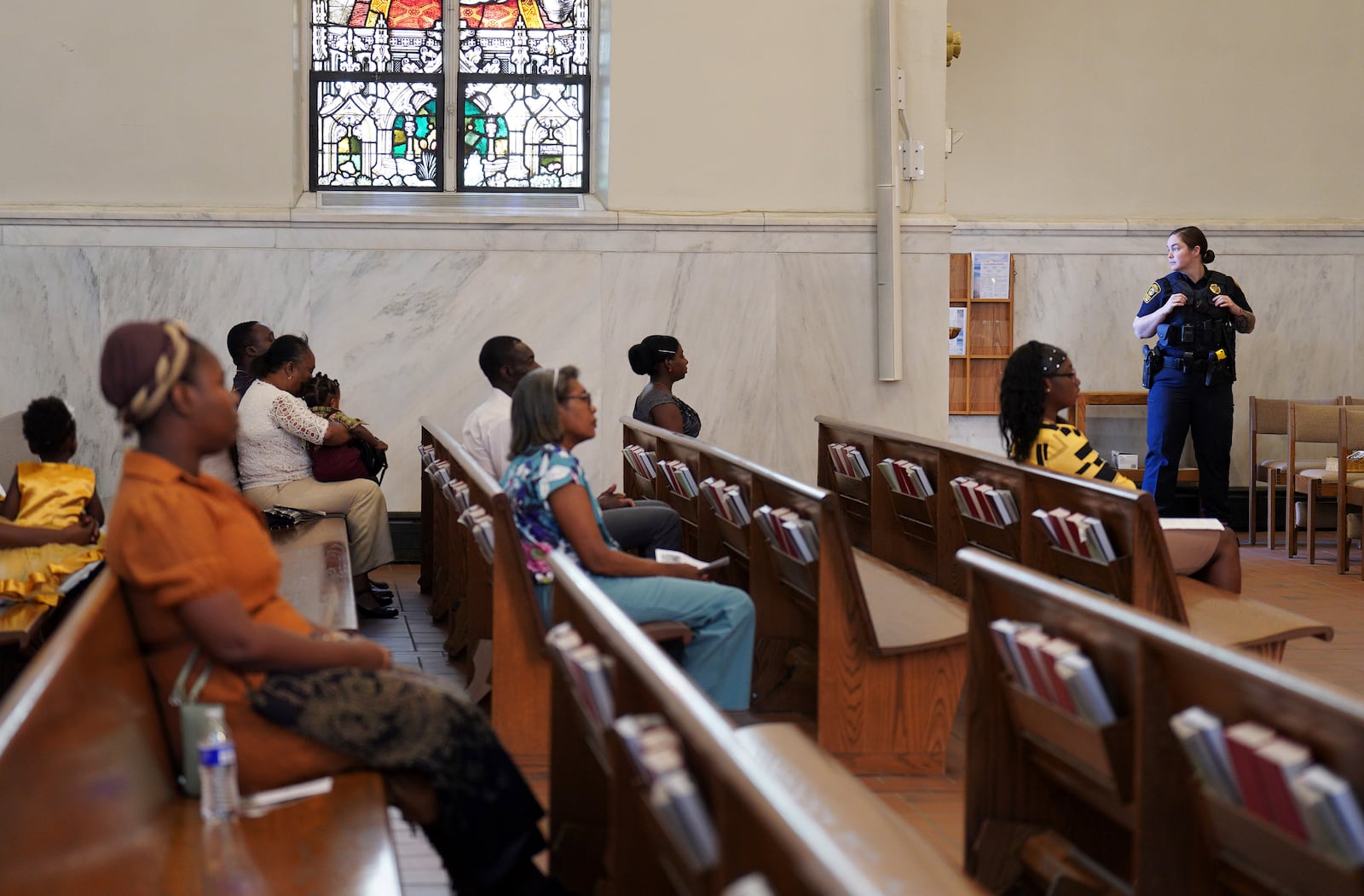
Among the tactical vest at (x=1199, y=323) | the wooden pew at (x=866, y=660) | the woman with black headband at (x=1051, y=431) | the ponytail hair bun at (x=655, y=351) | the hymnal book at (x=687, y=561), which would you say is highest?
the tactical vest at (x=1199, y=323)

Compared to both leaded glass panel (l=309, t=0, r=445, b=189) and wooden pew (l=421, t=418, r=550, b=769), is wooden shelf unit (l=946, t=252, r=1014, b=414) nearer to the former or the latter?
leaded glass panel (l=309, t=0, r=445, b=189)

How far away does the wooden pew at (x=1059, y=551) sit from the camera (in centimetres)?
348

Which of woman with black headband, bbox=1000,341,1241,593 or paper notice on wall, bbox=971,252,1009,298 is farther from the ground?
paper notice on wall, bbox=971,252,1009,298

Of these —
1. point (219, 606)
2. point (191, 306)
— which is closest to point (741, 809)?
point (219, 606)

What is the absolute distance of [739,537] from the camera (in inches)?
188

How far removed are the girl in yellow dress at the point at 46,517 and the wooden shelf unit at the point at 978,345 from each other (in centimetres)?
665

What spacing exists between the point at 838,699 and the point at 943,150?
16.1ft

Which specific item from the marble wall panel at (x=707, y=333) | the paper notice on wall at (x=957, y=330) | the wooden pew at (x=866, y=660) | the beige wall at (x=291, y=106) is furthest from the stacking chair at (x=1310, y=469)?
the wooden pew at (x=866, y=660)

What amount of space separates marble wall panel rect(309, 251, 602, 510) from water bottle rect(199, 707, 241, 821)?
5278mm

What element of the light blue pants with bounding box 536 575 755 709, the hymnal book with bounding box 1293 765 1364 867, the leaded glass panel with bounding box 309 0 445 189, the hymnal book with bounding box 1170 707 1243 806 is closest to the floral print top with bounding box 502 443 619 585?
the light blue pants with bounding box 536 575 755 709

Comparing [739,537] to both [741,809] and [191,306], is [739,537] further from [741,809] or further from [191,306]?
[191,306]

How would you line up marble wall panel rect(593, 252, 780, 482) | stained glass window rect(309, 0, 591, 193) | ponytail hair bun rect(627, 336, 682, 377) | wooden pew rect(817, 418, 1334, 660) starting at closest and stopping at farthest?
wooden pew rect(817, 418, 1334, 660)
ponytail hair bun rect(627, 336, 682, 377)
marble wall panel rect(593, 252, 780, 482)
stained glass window rect(309, 0, 591, 193)

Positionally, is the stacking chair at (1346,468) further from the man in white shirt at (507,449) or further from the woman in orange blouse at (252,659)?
the woman in orange blouse at (252,659)

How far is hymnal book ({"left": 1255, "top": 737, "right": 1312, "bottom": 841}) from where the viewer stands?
1.65 m
